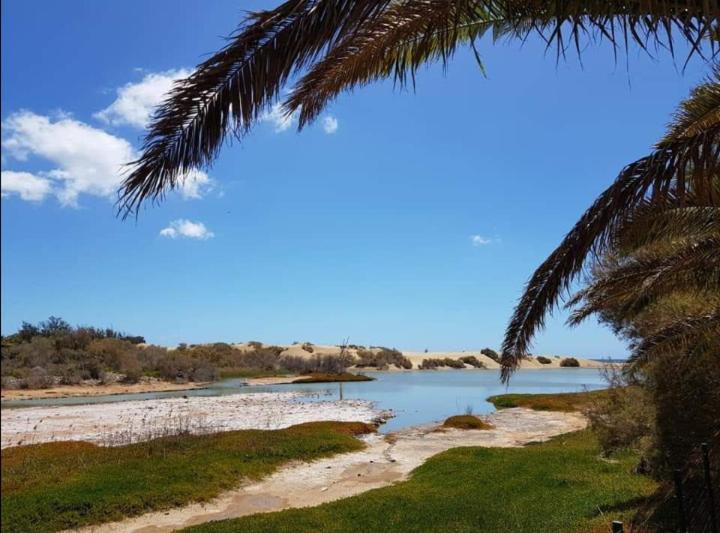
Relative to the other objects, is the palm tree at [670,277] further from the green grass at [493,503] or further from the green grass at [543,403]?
the green grass at [543,403]

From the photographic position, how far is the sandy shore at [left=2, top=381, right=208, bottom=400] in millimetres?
45625

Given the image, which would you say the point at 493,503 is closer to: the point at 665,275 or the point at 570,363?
the point at 665,275

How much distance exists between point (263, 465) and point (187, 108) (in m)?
16.0

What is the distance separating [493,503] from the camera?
38.9ft

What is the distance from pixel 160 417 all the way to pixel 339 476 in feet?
55.3

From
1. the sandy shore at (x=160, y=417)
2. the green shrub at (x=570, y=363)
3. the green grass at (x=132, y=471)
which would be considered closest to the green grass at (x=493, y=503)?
the green grass at (x=132, y=471)

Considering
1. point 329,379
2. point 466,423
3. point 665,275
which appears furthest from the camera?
point 329,379

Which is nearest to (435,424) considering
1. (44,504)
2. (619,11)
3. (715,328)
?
(44,504)

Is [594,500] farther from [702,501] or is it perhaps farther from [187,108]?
[187,108]

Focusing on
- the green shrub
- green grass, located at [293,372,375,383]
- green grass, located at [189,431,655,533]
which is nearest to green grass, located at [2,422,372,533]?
green grass, located at [189,431,655,533]

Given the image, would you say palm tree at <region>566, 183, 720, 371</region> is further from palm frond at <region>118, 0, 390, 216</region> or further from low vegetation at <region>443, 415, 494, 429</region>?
low vegetation at <region>443, 415, 494, 429</region>

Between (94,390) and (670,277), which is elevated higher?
(670,277)

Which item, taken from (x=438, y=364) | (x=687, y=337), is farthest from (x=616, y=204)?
(x=438, y=364)

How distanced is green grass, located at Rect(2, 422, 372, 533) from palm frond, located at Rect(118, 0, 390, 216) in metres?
11.3
